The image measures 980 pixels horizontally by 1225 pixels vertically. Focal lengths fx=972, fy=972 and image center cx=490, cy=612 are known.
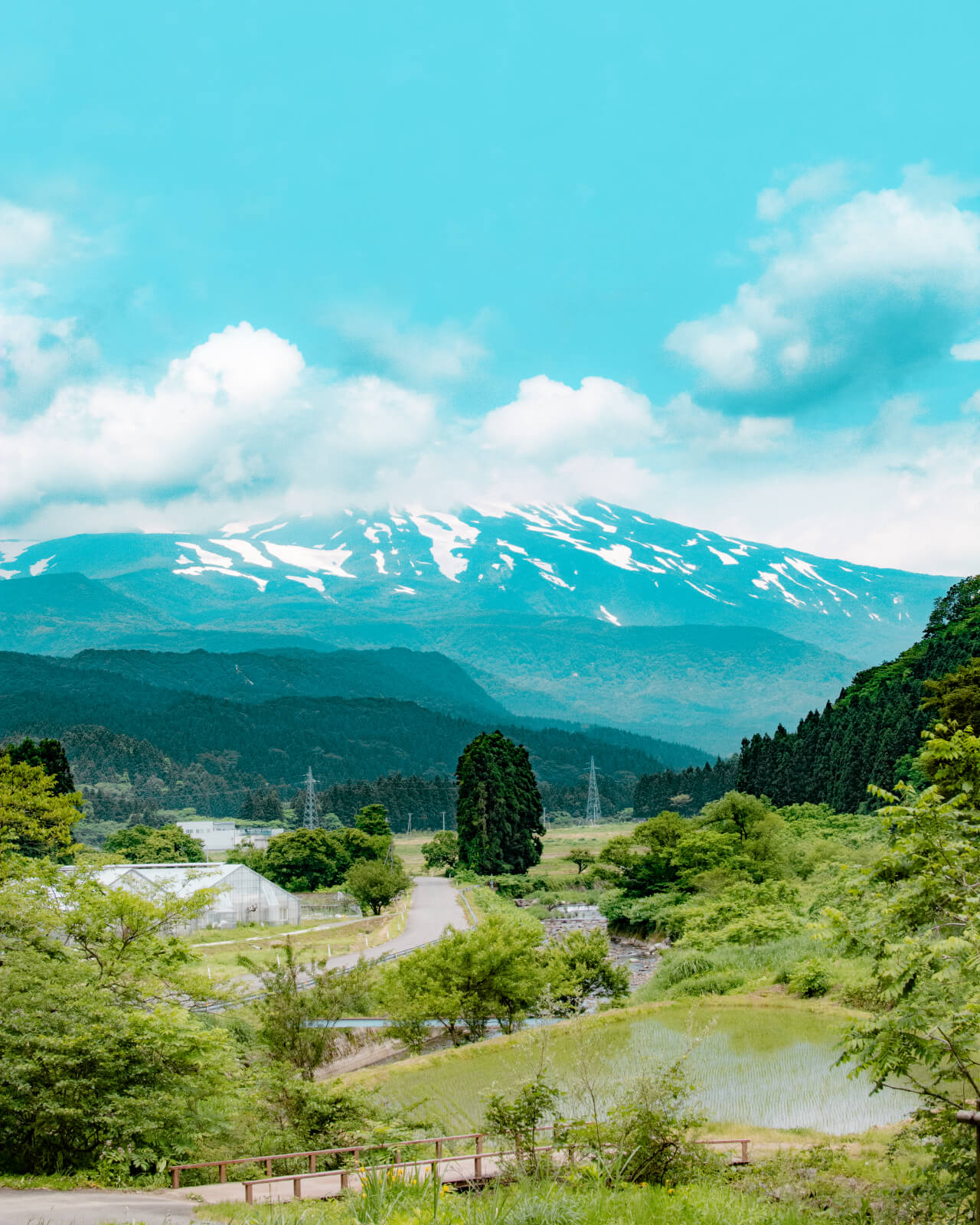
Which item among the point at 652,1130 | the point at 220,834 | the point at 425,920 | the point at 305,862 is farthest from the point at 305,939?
the point at 220,834

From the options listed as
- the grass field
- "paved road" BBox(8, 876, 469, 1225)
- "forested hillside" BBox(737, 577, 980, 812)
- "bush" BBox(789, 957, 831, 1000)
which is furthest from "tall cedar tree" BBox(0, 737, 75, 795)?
"paved road" BBox(8, 876, 469, 1225)

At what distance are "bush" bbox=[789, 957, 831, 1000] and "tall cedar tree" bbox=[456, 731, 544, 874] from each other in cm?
4362

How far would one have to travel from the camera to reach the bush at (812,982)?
27688mm

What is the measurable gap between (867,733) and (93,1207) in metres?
68.7

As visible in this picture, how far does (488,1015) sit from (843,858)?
2498 centimetres

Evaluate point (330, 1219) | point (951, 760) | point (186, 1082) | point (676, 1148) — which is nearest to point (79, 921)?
point (186, 1082)

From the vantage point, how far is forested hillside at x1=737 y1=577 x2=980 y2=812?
214 feet

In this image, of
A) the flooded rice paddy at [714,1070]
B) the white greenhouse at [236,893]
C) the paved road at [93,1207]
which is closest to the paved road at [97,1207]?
the paved road at [93,1207]

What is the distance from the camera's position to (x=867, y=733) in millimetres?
71938

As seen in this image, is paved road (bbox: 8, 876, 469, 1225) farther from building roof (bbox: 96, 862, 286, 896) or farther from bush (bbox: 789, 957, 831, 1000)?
building roof (bbox: 96, 862, 286, 896)

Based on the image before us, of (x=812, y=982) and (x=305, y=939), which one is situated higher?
(x=812, y=982)

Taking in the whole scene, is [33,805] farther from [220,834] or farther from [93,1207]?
[220,834]

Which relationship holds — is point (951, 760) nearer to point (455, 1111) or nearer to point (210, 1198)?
point (455, 1111)

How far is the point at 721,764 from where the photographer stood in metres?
141
